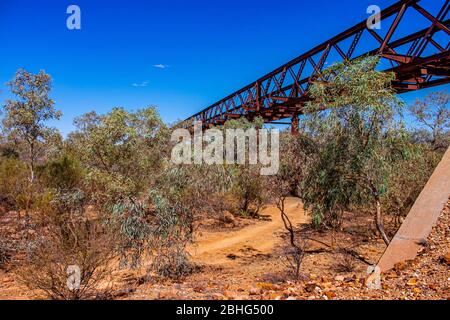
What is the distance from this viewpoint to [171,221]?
9.24m

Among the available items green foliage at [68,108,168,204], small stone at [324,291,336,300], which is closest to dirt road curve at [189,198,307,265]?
green foliage at [68,108,168,204]

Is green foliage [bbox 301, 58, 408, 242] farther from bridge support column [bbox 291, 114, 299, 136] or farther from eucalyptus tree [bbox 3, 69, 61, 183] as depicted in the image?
eucalyptus tree [bbox 3, 69, 61, 183]

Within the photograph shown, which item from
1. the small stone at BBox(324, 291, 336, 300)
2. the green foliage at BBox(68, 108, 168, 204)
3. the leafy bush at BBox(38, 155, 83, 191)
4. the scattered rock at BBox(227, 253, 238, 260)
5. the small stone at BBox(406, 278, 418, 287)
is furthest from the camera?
the leafy bush at BBox(38, 155, 83, 191)

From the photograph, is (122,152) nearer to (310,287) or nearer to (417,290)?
(310,287)

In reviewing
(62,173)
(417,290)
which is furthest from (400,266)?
(62,173)

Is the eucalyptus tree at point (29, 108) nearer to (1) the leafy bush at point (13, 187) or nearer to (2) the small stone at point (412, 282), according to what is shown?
(1) the leafy bush at point (13, 187)

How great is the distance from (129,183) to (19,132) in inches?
340

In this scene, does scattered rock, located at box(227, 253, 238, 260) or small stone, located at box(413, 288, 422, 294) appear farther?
scattered rock, located at box(227, 253, 238, 260)

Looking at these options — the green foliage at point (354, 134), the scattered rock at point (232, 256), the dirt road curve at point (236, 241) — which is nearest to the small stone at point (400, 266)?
the green foliage at point (354, 134)

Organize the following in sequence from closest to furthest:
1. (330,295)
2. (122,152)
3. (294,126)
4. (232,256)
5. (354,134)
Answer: (330,295) < (354,134) < (122,152) < (232,256) < (294,126)

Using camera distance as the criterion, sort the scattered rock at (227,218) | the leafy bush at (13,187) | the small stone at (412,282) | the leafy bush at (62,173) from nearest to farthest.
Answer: the small stone at (412,282)
the leafy bush at (13,187)
the leafy bush at (62,173)
the scattered rock at (227,218)

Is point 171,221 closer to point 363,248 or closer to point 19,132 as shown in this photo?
point 363,248

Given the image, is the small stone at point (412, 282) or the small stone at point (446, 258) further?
the small stone at point (446, 258)
